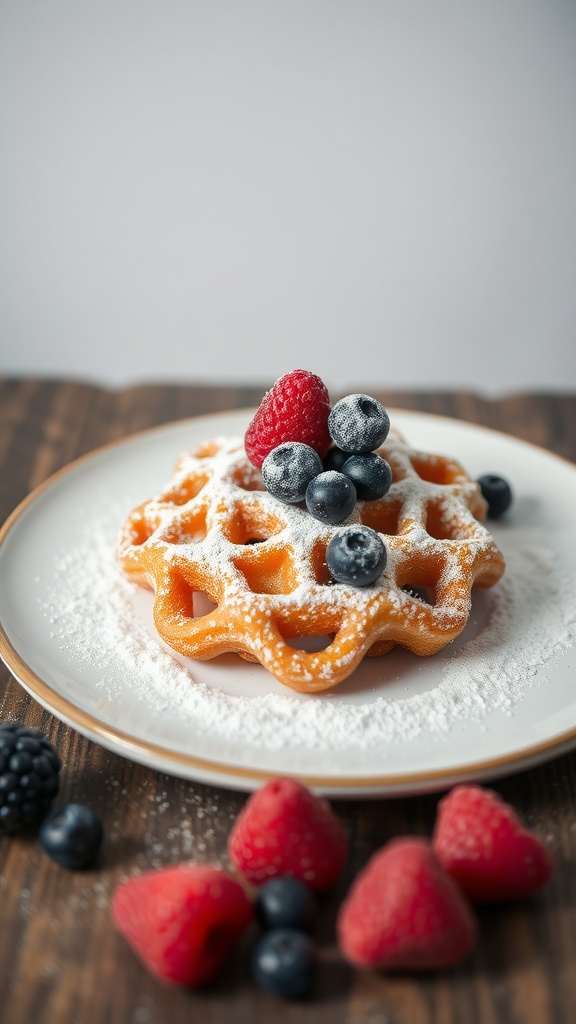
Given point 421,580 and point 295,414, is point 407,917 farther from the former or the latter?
point 295,414

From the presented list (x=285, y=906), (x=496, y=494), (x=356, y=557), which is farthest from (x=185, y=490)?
(x=285, y=906)

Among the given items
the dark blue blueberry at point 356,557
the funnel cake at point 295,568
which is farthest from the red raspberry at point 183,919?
the dark blue blueberry at point 356,557

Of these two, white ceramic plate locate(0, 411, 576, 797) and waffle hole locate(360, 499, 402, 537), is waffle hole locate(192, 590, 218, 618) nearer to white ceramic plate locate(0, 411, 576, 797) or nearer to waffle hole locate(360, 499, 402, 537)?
white ceramic plate locate(0, 411, 576, 797)

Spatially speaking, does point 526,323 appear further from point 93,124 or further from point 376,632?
point 376,632

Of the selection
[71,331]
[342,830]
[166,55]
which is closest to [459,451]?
[342,830]

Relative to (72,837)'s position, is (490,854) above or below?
above

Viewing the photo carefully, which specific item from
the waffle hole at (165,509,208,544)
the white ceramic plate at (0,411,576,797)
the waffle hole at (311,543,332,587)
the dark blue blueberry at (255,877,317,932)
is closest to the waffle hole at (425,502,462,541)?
the white ceramic plate at (0,411,576,797)

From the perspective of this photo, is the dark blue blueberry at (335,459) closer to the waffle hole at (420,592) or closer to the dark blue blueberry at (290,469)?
the dark blue blueberry at (290,469)
